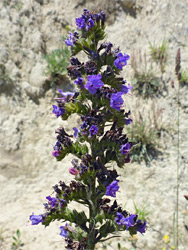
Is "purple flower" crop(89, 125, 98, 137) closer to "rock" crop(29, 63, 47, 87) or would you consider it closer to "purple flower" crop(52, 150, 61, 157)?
"purple flower" crop(52, 150, 61, 157)

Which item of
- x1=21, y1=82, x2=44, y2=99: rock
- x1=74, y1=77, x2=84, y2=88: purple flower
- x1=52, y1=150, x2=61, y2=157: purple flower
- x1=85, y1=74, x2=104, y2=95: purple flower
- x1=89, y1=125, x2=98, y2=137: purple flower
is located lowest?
x1=52, y1=150, x2=61, y2=157: purple flower

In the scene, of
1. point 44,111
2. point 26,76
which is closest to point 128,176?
point 44,111

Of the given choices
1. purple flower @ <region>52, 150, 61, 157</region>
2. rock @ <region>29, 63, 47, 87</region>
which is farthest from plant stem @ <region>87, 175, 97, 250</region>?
rock @ <region>29, 63, 47, 87</region>

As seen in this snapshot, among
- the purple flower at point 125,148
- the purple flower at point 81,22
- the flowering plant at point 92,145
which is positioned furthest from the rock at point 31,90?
the purple flower at point 125,148

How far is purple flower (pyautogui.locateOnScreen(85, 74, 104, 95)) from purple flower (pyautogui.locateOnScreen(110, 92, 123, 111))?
21cm

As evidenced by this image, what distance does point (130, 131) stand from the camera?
729cm

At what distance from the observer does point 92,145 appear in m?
3.09

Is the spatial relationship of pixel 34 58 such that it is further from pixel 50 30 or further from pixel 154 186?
pixel 154 186

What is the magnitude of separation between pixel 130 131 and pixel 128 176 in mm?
1398

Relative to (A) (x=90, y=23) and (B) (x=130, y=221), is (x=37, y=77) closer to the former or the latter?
(A) (x=90, y=23)

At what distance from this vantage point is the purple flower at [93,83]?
8.77ft

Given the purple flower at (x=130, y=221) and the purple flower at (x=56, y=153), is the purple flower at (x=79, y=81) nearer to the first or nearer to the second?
the purple flower at (x=56, y=153)

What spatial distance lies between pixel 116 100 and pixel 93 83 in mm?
A: 355

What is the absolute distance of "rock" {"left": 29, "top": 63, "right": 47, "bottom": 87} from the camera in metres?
8.36
